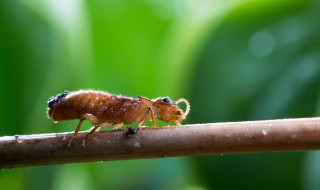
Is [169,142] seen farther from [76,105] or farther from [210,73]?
[210,73]

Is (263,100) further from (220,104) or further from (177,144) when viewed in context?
(177,144)

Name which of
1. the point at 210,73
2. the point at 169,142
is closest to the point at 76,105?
the point at 169,142

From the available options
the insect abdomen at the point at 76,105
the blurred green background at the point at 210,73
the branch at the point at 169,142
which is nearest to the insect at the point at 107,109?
the insect abdomen at the point at 76,105

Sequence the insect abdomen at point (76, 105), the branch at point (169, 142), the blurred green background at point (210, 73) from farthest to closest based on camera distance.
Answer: the blurred green background at point (210, 73) < the insect abdomen at point (76, 105) < the branch at point (169, 142)

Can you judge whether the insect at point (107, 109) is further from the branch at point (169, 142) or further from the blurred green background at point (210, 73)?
the blurred green background at point (210, 73)

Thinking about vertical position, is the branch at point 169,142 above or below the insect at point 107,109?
above

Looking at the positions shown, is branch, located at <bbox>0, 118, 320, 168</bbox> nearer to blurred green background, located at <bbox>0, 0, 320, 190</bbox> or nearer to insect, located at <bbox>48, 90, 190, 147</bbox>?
insect, located at <bbox>48, 90, 190, 147</bbox>


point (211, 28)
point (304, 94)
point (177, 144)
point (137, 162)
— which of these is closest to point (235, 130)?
point (177, 144)
